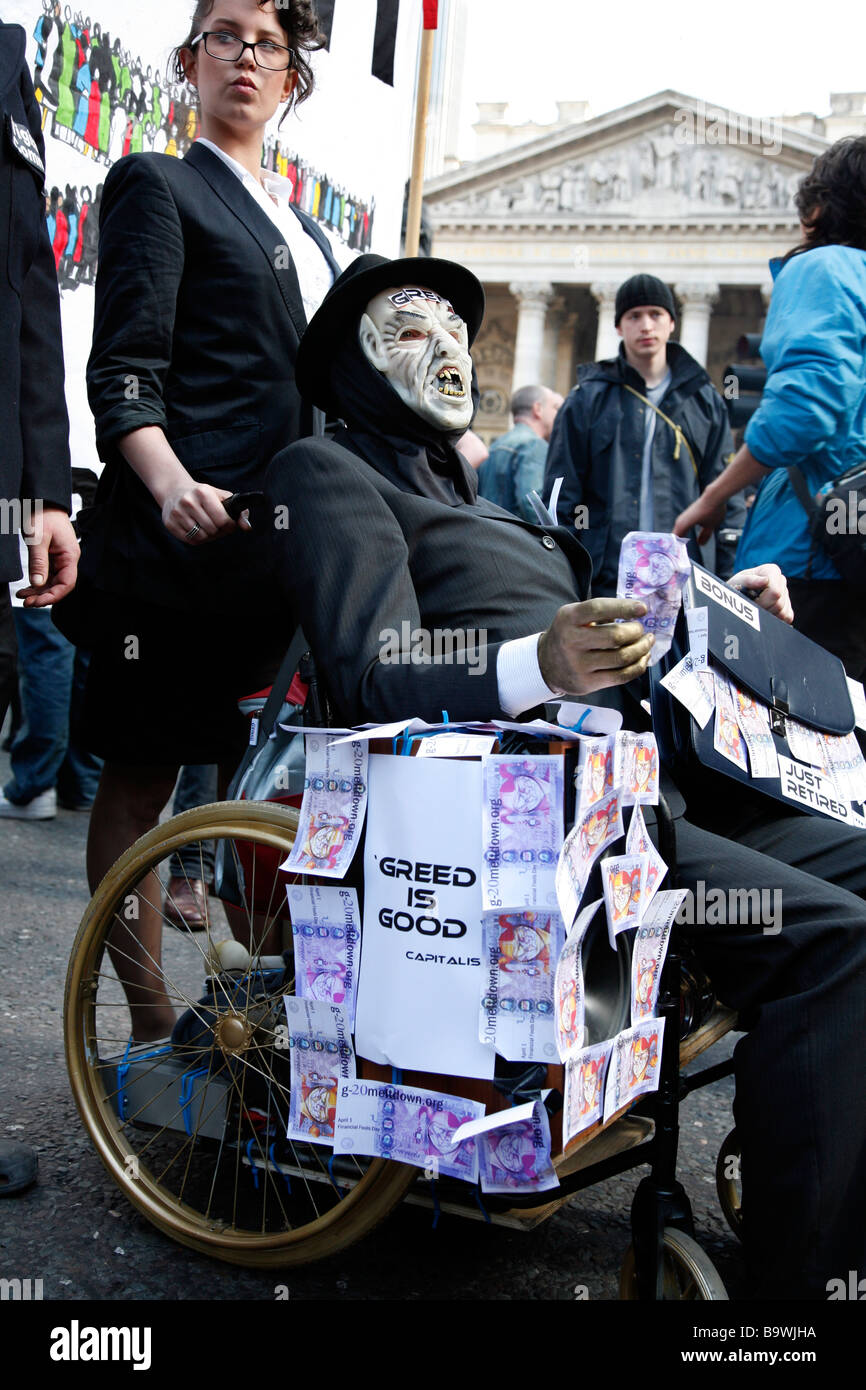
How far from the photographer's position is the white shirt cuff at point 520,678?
1.60 m

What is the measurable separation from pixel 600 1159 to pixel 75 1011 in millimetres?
869

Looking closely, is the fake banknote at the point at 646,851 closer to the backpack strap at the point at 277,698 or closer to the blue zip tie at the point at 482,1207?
the blue zip tie at the point at 482,1207

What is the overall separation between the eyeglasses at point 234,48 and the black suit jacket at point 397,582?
94 cm

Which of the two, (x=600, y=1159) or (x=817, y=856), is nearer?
(x=600, y=1159)

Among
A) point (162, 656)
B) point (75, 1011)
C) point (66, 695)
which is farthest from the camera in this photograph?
point (66, 695)

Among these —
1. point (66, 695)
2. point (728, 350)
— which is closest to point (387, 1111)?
point (66, 695)

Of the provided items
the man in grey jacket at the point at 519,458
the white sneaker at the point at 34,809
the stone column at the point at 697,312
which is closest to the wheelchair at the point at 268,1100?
the white sneaker at the point at 34,809

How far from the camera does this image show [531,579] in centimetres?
204

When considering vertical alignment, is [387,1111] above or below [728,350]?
below

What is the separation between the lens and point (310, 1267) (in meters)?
1.96

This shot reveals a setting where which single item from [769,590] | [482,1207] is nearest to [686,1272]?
[482,1207]

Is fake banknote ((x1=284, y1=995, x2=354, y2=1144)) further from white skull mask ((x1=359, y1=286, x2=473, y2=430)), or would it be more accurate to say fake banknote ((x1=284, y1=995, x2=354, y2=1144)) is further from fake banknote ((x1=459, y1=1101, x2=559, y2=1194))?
white skull mask ((x1=359, y1=286, x2=473, y2=430))

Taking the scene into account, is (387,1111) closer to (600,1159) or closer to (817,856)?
(600,1159)

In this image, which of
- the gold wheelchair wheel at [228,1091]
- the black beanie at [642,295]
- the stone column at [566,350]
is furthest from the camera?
the stone column at [566,350]
